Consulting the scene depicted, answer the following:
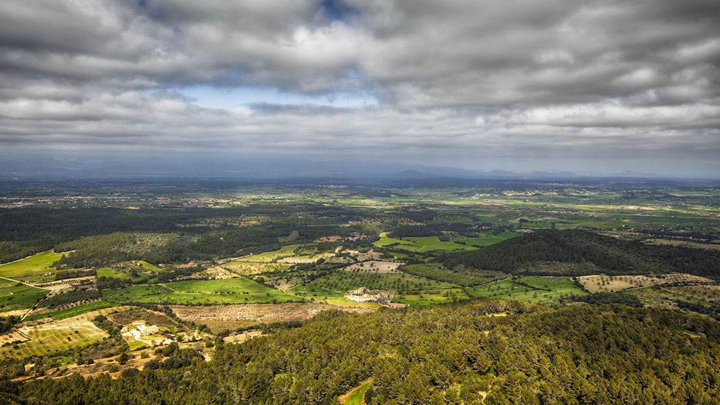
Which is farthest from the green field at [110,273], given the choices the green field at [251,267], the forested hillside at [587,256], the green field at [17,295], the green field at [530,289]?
the green field at [530,289]

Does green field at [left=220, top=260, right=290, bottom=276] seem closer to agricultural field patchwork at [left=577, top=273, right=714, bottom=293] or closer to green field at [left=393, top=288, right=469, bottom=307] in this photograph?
green field at [left=393, top=288, right=469, bottom=307]

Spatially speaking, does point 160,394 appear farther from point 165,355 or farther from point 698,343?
point 698,343

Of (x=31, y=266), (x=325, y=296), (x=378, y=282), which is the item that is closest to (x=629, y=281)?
(x=378, y=282)

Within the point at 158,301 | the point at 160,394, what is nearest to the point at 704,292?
the point at 160,394

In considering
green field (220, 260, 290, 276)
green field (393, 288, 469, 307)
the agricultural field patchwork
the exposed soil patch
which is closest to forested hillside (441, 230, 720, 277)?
the agricultural field patchwork

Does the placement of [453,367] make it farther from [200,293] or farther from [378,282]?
[200,293]

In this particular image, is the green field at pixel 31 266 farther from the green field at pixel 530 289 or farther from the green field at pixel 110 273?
the green field at pixel 530 289
